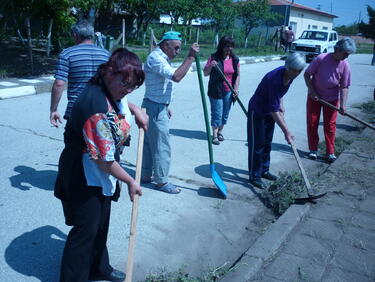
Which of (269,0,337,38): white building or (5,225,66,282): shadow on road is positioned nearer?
(5,225,66,282): shadow on road

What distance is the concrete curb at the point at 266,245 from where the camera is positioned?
2904mm

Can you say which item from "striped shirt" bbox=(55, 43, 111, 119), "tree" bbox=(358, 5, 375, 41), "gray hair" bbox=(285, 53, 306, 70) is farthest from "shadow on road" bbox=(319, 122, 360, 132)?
"tree" bbox=(358, 5, 375, 41)

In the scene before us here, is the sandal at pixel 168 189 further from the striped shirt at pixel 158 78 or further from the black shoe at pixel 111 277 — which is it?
the black shoe at pixel 111 277

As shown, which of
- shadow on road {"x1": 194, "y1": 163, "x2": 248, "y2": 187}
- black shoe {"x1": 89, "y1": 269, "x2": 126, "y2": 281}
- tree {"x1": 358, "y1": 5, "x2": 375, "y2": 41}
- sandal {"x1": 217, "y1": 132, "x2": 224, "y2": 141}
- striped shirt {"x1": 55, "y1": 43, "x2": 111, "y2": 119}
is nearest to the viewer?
black shoe {"x1": 89, "y1": 269, "x2": 126, "y2": 281}

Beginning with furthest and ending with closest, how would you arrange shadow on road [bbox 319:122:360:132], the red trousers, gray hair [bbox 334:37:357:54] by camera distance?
1. shadow on road [bbox 319:122:360:132]
2. the red trousers
3. gray hair [bbox 334:37:357:54]

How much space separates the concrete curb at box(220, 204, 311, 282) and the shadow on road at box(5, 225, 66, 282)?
1.24 meters

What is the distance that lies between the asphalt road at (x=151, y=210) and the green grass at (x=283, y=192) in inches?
5.1

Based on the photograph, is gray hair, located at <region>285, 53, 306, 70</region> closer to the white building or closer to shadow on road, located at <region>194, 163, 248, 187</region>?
shadow on road, located at <region>194, 163, 248, 187</region>

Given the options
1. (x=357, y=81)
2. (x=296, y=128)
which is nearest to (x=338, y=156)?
(x=296, y=128)

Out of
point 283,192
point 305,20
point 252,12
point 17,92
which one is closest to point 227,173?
point 283,192

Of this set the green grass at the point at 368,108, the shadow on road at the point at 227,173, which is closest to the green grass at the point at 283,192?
the shadow on road at the point at 227,173

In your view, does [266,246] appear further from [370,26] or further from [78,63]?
[370,26]

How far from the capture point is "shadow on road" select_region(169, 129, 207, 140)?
21.5ft

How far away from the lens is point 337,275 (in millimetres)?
3027
